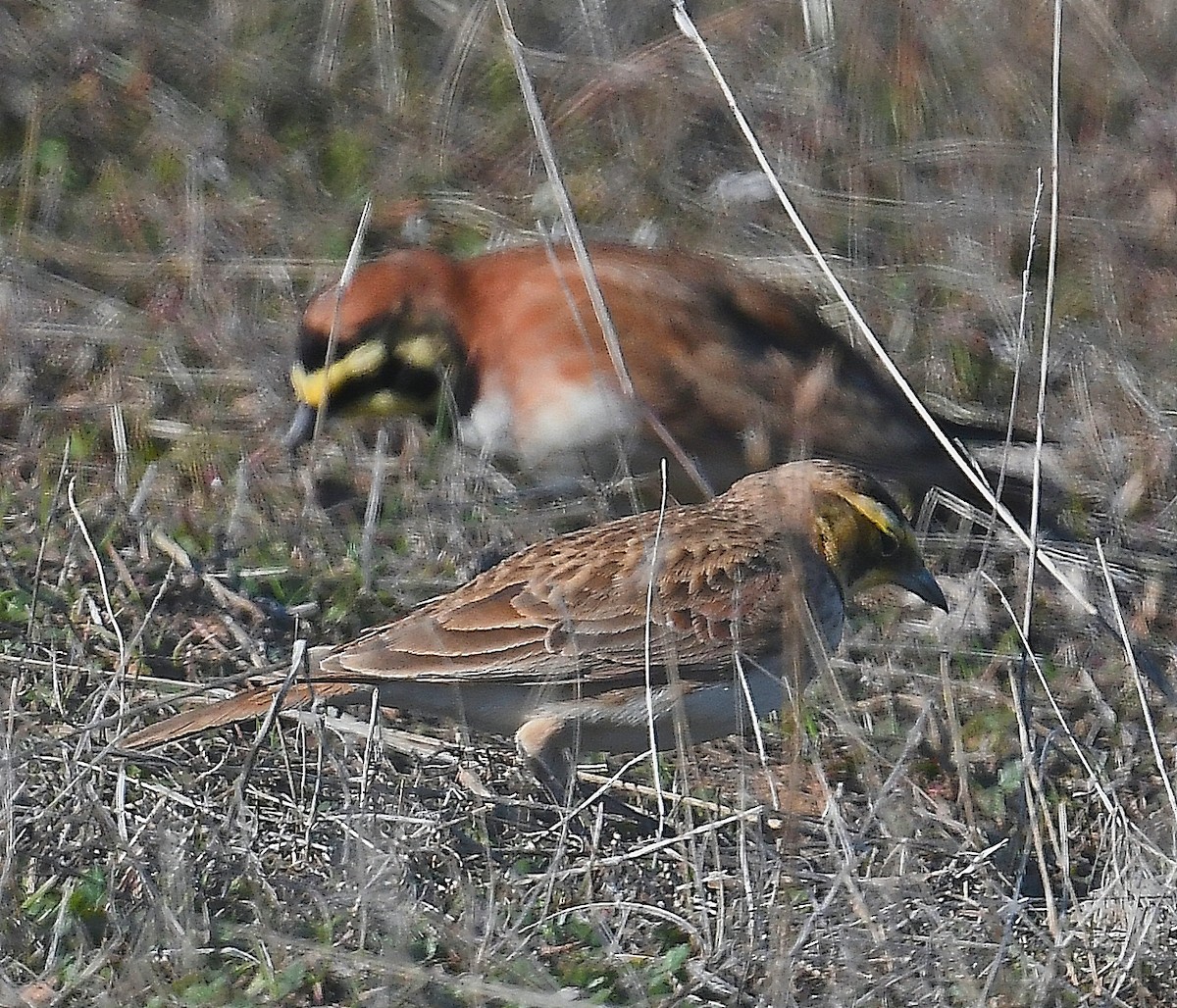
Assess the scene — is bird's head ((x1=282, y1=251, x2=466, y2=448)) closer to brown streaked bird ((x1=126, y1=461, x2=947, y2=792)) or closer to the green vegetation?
the green vegetation

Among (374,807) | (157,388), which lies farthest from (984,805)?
(157,388)

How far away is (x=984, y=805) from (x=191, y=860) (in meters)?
1.83

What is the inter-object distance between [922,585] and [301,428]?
6.05ft

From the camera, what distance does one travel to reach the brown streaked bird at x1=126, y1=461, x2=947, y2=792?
4281 mm

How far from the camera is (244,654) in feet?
16.2

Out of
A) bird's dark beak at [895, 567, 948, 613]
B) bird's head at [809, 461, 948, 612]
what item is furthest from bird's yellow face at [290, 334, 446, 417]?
bird's dark beak at [895, 567, 948, 613]

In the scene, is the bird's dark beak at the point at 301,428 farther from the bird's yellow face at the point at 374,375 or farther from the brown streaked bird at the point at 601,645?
the brown streaked bird at the point at 601,645

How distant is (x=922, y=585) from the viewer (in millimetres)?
4977

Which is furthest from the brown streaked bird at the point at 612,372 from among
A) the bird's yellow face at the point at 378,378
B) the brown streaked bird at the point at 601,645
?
the brown streaked bird at the point at 601,645

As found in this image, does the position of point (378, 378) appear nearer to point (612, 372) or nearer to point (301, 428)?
point (301, 428)

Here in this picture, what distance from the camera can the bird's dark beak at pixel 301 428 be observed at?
224 inches

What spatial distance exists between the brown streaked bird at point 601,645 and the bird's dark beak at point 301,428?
47.3 inches

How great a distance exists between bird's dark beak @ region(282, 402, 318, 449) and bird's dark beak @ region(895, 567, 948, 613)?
1.76 meters

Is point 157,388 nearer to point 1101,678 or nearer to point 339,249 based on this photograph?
point 339,249
